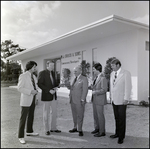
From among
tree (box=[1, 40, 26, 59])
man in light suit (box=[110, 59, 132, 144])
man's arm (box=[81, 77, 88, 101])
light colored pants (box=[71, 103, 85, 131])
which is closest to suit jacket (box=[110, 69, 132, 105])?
man in light suit (box=[110, 59, 132, 144])

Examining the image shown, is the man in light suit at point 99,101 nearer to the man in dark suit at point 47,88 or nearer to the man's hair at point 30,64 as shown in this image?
the man in dark suit at point 47,88

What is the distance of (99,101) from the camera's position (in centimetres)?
188

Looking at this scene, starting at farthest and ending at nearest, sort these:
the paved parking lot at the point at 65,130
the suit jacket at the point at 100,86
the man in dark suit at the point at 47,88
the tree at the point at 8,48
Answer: the suit jacket at the point at 100,86, the man in dark suit at the point at 47,88, the paved parking lot at the point at 65,130, the tree at the point at 8,48

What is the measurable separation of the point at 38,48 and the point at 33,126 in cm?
71

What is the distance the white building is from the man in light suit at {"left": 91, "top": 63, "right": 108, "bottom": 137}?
1.12 feet

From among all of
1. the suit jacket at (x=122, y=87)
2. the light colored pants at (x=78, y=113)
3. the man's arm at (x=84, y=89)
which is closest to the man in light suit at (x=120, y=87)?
the suit jacket at (x=122, y=87)

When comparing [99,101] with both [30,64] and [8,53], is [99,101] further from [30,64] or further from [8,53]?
[8,53]

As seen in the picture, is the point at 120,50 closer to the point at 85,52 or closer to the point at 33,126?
the point at 85,52

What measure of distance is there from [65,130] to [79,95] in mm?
375

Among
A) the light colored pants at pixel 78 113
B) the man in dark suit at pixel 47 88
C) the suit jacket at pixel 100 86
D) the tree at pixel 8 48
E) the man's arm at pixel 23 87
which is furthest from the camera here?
the light colored pants at pixel 78 113

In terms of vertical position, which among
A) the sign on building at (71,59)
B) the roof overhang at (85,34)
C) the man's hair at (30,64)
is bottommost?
the man's hair at (30,64)

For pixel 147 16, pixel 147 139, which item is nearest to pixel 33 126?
pixel 147 139

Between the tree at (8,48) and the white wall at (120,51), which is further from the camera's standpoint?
the white wall at (120,51)

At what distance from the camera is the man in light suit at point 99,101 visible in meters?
1.74
